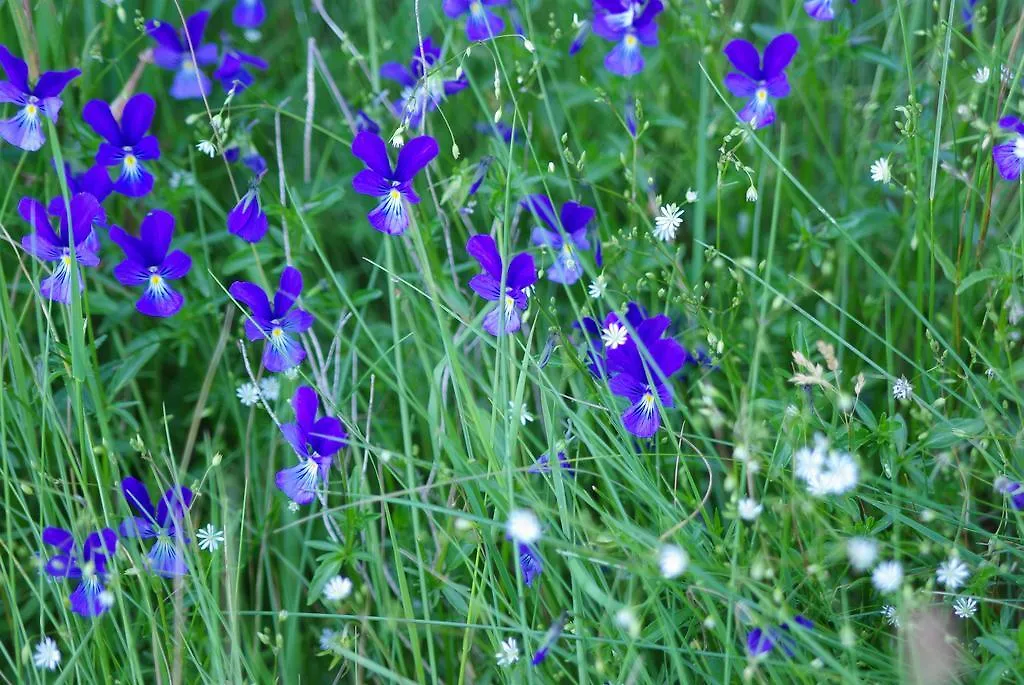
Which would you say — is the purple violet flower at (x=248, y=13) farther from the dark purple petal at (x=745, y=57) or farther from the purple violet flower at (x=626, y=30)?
the dark purple petal at (x=745, y=57)

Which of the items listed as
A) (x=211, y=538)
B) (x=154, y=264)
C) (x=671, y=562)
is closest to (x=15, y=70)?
(x=154, y=264)

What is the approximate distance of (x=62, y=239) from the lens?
8.23 feet

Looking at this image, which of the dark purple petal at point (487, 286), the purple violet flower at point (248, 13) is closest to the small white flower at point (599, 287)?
the dark purple petal at point (487, 286)

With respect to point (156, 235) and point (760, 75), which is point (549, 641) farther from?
point (760, 75)

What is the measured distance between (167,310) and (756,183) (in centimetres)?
173

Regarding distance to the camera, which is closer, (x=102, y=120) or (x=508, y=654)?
(x=508, y=654)

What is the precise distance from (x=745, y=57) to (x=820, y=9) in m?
0.28

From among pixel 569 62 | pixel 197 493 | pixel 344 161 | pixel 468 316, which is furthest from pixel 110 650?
pixel 569 62

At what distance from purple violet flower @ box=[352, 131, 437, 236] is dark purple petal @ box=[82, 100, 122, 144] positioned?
679 mm

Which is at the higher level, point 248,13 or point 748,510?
point 248,13

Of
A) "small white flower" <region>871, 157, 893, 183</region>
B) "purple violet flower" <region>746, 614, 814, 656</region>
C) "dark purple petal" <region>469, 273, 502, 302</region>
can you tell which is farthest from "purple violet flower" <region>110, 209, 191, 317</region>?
"small white flower" <region>871, 157, 893, 183</region>

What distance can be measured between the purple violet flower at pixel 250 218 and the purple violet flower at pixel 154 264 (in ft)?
0.49

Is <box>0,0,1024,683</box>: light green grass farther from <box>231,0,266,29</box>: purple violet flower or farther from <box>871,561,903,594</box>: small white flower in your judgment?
<box>231,0,266,29</box>: purple violet flower

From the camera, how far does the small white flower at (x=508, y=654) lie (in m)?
2.05
